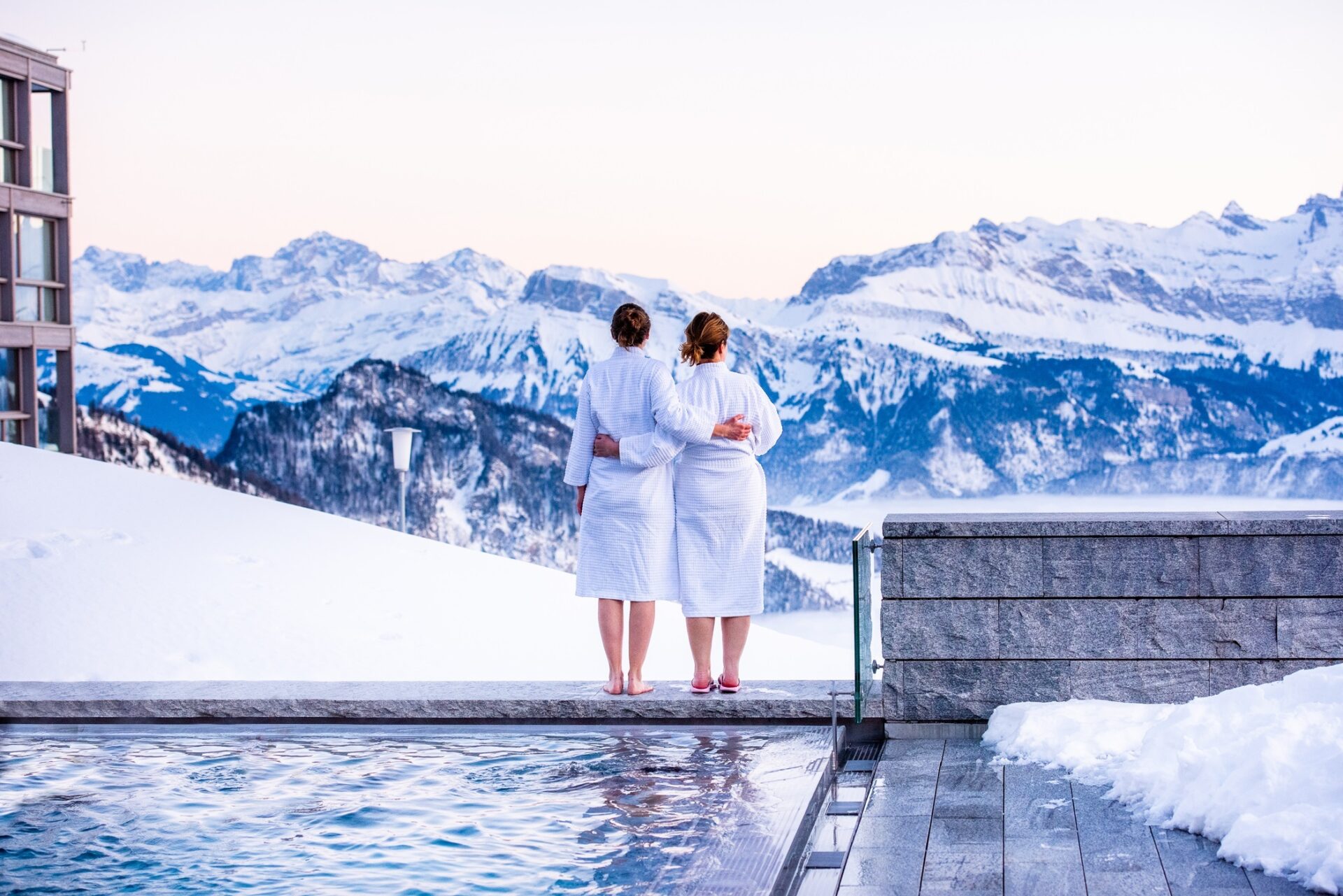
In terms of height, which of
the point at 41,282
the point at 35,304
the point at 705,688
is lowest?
the point at 705,688

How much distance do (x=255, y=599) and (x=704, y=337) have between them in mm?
8876

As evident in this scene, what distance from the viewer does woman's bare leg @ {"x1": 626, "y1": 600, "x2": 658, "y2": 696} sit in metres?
5.12

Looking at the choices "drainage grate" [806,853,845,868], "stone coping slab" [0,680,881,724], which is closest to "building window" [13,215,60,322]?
"stone coping slab" [0,680,881,724]

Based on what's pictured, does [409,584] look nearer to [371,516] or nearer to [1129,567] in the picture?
[1129,567]

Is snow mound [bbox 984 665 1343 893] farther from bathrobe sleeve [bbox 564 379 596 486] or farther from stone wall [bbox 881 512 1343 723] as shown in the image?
bathrobe sleeve [bbox 564 379 596 486]

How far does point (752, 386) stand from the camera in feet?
16.5

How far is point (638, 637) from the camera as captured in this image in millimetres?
5121

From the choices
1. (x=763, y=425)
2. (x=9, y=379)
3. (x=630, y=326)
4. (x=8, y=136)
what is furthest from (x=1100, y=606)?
(x=8, y=136)

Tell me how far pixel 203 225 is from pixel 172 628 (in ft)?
593

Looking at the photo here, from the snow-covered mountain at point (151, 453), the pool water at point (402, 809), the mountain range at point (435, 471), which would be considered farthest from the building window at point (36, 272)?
the mountain range at point (435, 471)

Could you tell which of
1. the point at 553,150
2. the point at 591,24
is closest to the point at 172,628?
the point at 591,24

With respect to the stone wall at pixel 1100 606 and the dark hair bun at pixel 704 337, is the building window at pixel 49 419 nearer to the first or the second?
the dark hair bun at pixel 704 337

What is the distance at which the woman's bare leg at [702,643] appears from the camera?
5094 millimetres

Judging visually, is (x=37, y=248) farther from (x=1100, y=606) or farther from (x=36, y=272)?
(x=1100, y=606)
